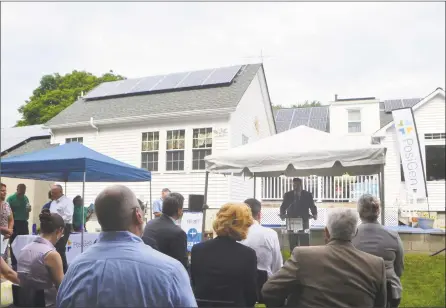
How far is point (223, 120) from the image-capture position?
14.4 m

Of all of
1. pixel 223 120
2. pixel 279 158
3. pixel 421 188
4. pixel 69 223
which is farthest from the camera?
pixel 223 120

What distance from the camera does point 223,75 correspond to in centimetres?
1700

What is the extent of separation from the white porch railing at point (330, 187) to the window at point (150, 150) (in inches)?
156

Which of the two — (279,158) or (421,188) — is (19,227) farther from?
(421,188)

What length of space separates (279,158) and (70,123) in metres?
12.1

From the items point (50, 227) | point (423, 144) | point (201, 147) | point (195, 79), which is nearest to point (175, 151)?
point (201, 147)

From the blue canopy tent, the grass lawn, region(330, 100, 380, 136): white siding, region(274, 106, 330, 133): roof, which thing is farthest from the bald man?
region(274, 106, 330, 133): roof

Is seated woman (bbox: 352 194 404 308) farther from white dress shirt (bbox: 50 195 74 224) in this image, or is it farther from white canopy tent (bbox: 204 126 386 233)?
white dress shirt (bbox: 50 195 74 224)

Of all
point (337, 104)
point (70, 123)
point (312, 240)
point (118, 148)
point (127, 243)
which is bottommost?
point (312, 240)

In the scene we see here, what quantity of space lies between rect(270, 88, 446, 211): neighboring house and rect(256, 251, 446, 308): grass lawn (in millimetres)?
4311

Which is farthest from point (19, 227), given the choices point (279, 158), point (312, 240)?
point (312, 240)

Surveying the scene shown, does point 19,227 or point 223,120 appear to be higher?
point 223,120

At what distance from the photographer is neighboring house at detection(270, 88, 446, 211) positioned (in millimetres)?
14891

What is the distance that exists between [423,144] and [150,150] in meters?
10.2
